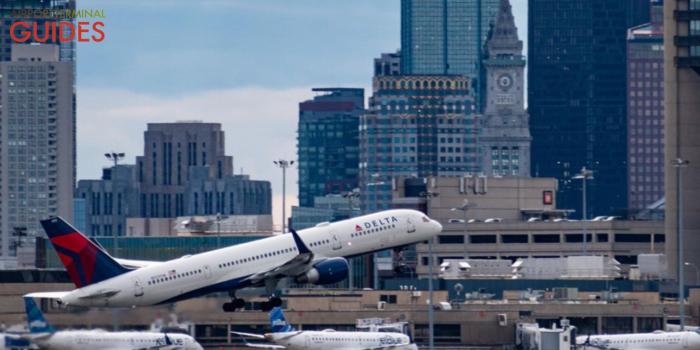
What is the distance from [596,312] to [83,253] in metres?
66.2

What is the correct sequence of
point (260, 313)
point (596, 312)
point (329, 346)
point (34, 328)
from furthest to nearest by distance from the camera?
1. point (596, 312)
2. point (260, 313)
3. point (329, 346)
4. point (34, 328)

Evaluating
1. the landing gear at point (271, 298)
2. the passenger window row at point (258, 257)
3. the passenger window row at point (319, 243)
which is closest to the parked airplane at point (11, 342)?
the passenger window row at point (258, 257)

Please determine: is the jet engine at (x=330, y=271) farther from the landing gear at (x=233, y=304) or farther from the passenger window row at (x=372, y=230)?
the landing gear at (x=233, y=304)

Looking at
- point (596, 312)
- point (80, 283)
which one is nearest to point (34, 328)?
point (80, 283)

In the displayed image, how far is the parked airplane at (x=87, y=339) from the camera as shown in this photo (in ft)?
417

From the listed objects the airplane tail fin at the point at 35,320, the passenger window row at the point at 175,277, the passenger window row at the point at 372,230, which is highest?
the passenger window row at the point at 372,230

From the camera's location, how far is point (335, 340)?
145875 mm

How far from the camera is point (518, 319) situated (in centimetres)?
16888

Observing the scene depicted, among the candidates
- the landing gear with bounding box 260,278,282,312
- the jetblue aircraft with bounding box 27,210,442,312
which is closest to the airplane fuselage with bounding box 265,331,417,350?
the jetblue aircraft with bounding box 27,210,442,312

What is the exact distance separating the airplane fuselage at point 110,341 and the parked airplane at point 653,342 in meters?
37.0

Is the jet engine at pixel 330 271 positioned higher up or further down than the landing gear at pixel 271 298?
higher up

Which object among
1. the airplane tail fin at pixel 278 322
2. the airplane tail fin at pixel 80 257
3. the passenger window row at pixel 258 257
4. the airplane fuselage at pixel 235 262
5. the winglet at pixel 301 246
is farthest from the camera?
the airplane tail fin at pixel 278 322

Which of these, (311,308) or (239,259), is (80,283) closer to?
(239,259)

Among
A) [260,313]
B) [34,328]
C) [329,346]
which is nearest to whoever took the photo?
Answer: [34,328]
